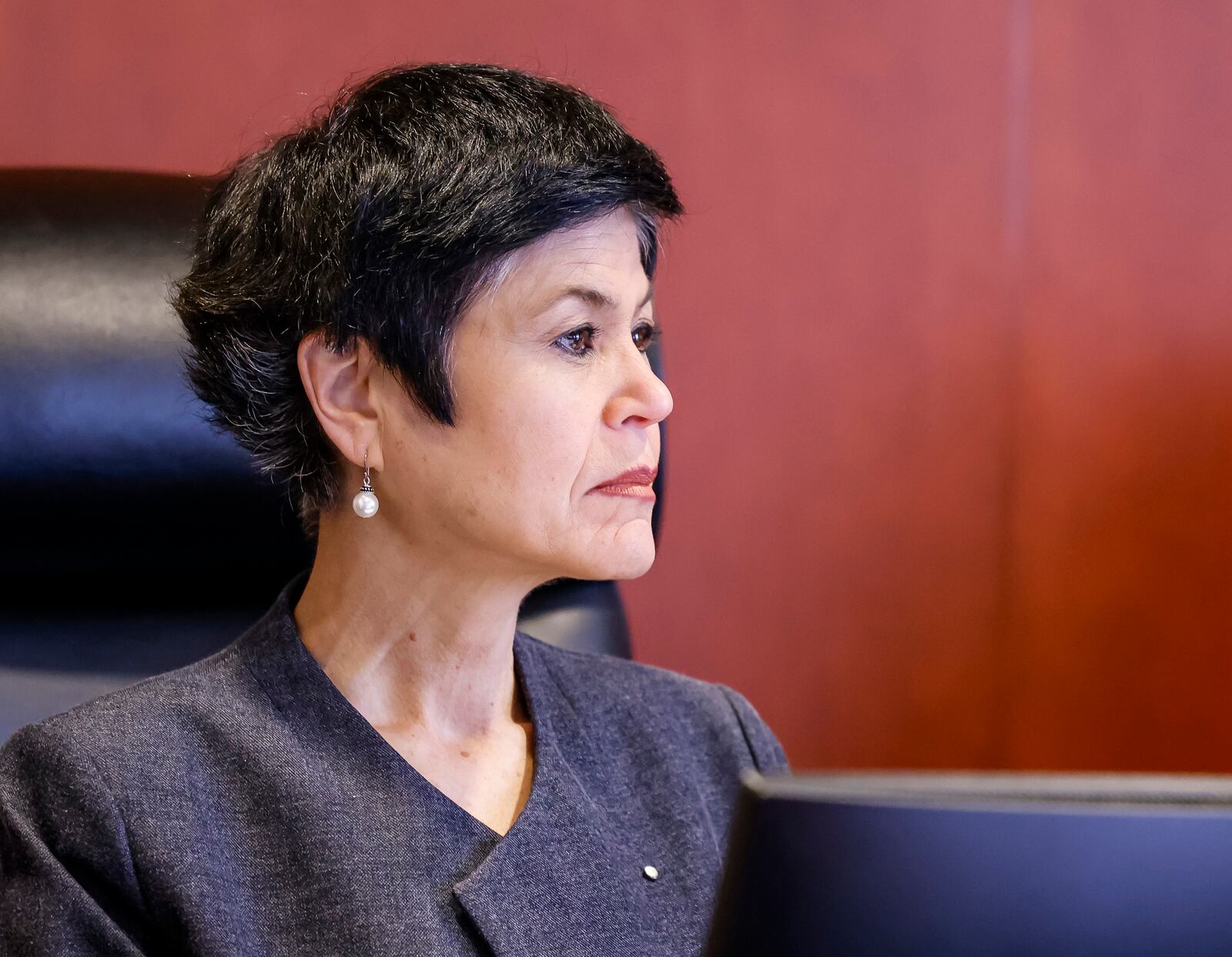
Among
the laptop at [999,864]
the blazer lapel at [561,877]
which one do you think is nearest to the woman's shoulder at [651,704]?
the blazer lapel at [561,877]

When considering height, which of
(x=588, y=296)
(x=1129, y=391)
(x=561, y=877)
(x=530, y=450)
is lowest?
(x=561, y=877)

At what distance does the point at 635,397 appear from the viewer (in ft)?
3.55

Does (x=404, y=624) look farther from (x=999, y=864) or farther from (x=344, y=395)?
(x=999, y=864)

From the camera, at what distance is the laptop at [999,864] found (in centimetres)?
50

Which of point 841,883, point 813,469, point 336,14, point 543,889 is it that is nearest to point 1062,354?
point 813,469

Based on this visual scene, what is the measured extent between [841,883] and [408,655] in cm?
66

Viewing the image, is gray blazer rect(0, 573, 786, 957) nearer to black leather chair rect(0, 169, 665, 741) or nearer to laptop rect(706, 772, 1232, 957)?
black leather chair rect(0, 169, 665, 741)

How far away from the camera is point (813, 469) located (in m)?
1.92

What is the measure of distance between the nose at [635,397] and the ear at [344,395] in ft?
0.63

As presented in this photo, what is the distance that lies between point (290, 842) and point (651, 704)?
39cm

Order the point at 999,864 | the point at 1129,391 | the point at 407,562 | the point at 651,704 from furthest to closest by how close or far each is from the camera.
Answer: the point at 1129,391 < the point at 651,704 < the point at 407,562 < the point at 999,864

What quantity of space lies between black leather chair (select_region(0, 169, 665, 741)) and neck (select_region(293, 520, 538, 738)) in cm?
15

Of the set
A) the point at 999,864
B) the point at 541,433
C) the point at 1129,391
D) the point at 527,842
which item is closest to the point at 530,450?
the point at 541,433

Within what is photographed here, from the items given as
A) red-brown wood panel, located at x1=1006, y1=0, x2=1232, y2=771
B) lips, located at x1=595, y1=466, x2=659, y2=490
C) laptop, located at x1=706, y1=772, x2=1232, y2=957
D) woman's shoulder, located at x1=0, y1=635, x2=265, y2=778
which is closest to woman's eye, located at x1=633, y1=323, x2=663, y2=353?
lips, located at x1=595, y1=466, x2=659, y2=490
